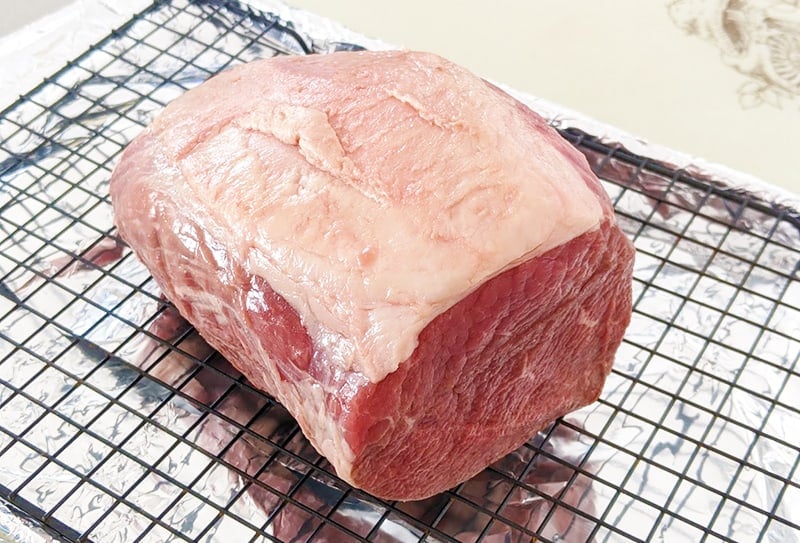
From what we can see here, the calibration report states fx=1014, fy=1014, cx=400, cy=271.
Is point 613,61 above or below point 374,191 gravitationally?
below

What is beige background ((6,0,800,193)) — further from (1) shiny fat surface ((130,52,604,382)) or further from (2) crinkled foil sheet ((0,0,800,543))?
(1) shiny fat surface ((130,52,604,382))

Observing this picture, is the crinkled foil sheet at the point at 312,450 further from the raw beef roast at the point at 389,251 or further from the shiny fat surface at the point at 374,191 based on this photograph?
the shiny fat surface at the point at 374,191

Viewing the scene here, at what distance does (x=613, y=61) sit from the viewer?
3539 millimetres

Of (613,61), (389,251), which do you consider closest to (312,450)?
(389,251)

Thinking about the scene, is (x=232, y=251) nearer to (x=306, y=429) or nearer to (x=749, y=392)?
(x=306, y=429)

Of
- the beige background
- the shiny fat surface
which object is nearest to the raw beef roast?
the shiny fat surface

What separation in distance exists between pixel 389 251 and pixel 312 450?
2.20 feet

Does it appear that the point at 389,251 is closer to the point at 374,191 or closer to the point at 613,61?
the point at 374,191

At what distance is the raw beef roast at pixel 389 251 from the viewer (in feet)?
5.75

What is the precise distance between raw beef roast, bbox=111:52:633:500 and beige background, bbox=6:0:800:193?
1311 mm

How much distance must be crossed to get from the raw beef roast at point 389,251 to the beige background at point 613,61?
131 cm

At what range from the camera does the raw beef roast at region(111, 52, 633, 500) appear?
1.75 meters

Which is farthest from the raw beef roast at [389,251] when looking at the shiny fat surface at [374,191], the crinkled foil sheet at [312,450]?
the crinkled foil sheet at [312,450]

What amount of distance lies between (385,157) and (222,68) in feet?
4.87
